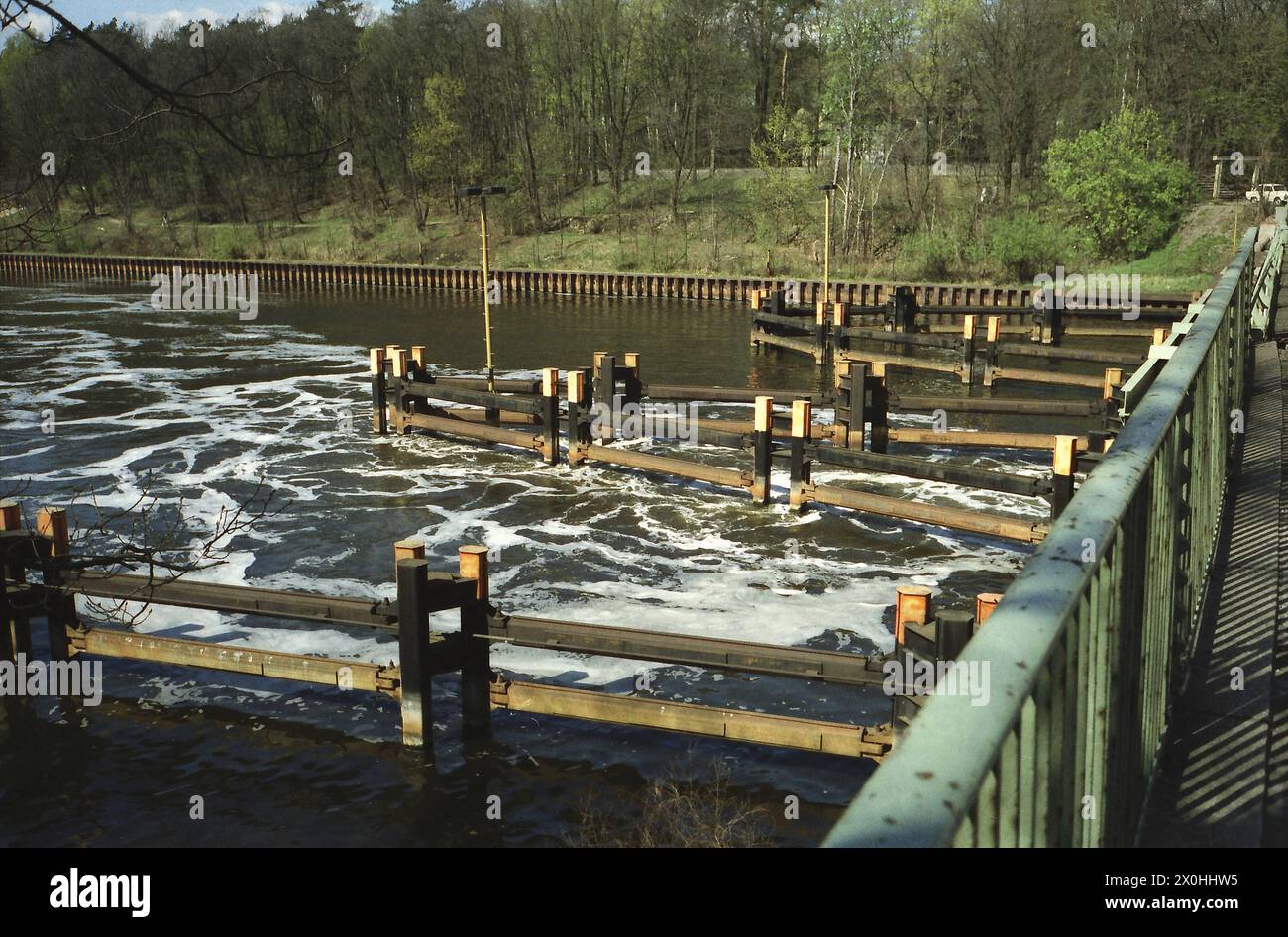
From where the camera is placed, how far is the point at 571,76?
85.8 metres

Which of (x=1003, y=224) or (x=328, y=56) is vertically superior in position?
(x=328, y=56)

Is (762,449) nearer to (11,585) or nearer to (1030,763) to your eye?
(11,585)

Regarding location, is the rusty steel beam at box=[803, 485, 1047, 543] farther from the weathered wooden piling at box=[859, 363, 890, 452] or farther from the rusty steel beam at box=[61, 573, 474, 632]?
the rusty steel beam at box=[61, 573, 474, 632]

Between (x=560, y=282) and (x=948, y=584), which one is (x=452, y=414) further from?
(x=560, y=282)

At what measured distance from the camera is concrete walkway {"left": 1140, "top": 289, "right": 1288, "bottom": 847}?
3676 mm

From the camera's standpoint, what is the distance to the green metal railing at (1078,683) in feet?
5.42

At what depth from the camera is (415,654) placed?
32.4 ft

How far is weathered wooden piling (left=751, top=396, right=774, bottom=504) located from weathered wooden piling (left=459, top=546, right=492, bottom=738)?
809 cm

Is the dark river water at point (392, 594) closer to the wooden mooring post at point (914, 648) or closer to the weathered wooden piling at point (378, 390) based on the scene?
the weathered wooden piling at point (378, 390)

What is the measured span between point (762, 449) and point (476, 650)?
8.79 meters

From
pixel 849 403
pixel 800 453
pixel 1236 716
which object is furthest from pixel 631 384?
pixel 1236 716

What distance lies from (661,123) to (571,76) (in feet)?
36.9

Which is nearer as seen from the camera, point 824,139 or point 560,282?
point 560,282
